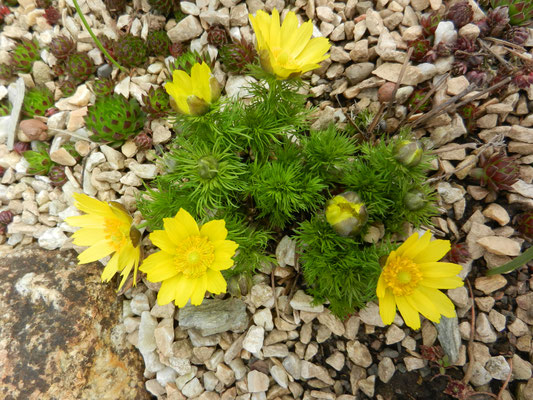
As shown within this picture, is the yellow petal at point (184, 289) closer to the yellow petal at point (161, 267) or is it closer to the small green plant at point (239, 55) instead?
the yellow petal at point (161, 267)

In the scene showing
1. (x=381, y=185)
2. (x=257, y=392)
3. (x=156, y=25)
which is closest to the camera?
(x=381, y=185)

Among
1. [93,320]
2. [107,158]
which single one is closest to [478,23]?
[107,158]

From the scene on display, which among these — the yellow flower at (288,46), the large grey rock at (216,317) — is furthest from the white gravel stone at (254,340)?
the yellow flower at (288,46)

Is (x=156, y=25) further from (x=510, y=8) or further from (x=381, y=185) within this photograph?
(x=510, y=8)

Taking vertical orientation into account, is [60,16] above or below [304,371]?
above

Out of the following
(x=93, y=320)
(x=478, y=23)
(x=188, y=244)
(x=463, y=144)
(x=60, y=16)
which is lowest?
(x=93, y=320)

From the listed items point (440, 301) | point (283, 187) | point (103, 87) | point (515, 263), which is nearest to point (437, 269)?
point (440, 301)

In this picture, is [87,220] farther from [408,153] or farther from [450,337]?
[450,337]
